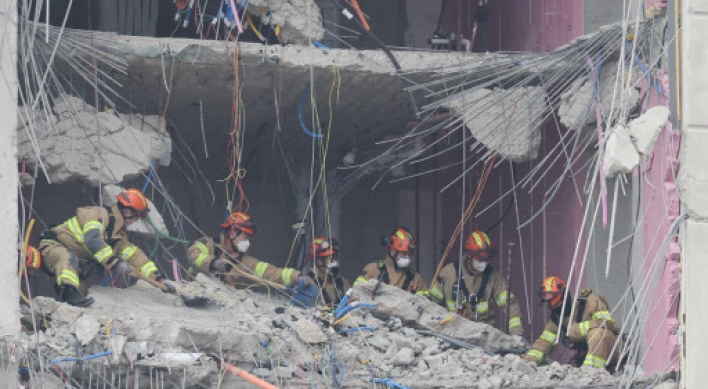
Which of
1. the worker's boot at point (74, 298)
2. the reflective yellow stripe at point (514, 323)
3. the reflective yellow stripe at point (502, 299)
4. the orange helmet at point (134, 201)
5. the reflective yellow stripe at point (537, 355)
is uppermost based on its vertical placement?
the orange helmet at point (134, 201)

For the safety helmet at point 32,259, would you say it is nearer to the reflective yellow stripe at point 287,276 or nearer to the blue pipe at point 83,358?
the blue pipe at point 83,358

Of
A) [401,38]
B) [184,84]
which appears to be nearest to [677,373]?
[184,84]

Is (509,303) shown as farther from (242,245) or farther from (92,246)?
(92,246)

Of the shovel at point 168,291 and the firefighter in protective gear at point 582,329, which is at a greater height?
the shovel at point 168,291

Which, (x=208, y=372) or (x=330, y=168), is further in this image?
(x=330, y=168)

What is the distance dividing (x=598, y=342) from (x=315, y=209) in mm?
5066

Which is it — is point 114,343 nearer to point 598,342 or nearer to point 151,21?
point 598,342

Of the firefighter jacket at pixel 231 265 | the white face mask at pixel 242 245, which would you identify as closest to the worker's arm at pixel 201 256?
the firefighter jacket at pixel 231 265

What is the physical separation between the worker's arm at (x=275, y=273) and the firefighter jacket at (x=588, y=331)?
231 cm

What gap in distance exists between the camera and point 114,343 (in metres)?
13.4

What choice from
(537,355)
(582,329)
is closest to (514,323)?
(537,355)

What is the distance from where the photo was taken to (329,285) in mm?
16922

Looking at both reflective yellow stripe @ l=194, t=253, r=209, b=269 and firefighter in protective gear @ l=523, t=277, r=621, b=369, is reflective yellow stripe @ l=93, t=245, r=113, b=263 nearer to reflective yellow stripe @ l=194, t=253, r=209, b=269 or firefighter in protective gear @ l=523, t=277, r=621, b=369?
reflective yellow stripe @ l=194, t=253, r=209, b=269

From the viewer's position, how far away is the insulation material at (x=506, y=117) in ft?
52.0
